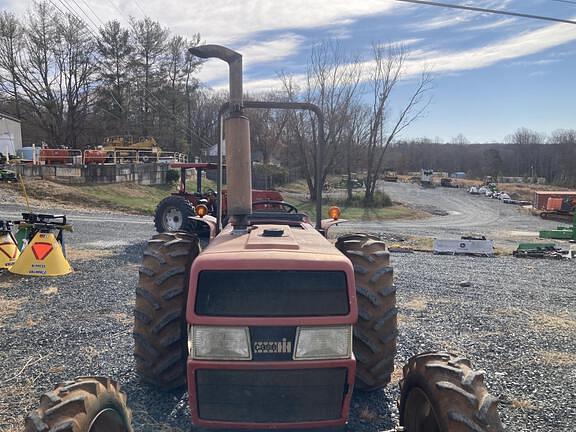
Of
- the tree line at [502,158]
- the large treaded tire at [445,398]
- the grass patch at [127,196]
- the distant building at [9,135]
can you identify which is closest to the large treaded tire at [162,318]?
the large treaded tire at [445,398]

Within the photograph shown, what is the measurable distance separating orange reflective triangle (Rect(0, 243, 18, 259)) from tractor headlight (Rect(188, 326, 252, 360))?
6976mm

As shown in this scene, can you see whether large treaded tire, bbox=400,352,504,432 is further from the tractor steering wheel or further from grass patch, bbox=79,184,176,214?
grass patch, bbox=79,184,176,214

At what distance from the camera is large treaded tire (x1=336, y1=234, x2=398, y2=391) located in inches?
142

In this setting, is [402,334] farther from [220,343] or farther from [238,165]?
[220,343]

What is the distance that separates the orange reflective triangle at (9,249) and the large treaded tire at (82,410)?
263 inches

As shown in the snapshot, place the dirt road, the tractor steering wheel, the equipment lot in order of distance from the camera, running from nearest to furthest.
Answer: the equipment lot, the tractor steering wheel, the dirt road

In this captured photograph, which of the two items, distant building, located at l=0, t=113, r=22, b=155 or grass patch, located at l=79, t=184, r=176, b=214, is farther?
distant building, located at l=0, t=113, r=22, b=155

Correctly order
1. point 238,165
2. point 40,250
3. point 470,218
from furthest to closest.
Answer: point 470,218 < point 40,250 < point 238,165

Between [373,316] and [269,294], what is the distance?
1262 millimetres

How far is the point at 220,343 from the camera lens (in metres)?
2.59

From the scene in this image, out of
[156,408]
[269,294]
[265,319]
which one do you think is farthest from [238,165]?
[156,408]

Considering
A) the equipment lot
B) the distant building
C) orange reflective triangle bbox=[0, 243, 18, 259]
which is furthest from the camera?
the distant building

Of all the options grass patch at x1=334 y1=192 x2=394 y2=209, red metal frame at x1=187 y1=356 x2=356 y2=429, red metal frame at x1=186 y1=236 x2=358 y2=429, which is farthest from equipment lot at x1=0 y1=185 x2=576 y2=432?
grass patch at x1=334 y1=192 x2=394 y2=209

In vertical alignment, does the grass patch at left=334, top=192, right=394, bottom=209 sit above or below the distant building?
below
